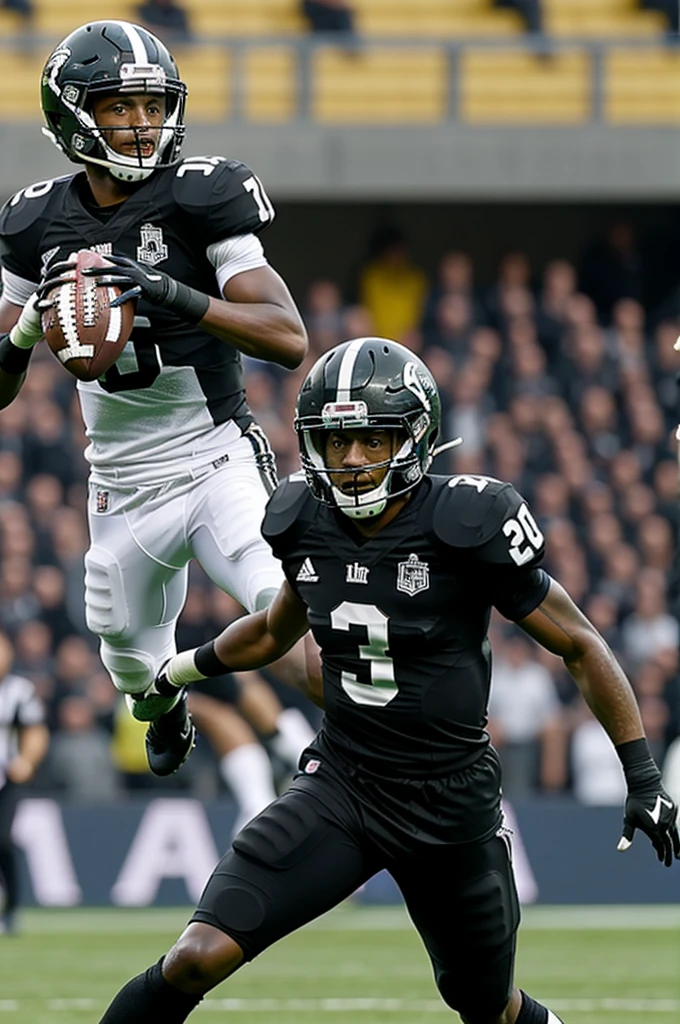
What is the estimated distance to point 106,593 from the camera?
7.09m

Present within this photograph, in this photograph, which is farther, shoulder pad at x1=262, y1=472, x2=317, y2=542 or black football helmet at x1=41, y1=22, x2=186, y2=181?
black football helmet at x1=41, y1=22, x2=186, y2=181

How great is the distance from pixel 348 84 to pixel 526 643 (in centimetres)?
545

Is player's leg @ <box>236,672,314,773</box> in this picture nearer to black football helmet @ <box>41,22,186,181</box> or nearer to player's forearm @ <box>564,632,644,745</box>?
black football helmet @ <box>41,22,186,181</box>

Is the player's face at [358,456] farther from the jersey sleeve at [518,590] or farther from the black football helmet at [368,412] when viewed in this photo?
the jersey sleeve at [518,590]

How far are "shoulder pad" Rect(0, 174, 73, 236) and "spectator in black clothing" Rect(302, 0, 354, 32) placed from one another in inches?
454

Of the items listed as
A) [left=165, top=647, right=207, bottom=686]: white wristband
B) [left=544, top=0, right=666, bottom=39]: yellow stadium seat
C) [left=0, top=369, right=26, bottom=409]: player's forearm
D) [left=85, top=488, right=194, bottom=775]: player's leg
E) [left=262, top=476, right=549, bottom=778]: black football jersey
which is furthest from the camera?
[left=544, top=0, right=666, bottom=39]: yellow stadium seat

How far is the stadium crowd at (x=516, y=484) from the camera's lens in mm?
14453

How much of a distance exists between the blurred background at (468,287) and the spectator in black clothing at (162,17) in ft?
0.06

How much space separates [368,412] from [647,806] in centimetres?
123

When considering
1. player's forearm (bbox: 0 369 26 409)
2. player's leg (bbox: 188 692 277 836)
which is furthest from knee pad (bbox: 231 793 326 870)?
player's leg (bbox: 188 692 277 836)

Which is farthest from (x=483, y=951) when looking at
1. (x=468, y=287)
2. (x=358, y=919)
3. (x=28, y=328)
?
(x=468, y=287)

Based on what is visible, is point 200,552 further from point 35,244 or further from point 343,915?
point 343,915

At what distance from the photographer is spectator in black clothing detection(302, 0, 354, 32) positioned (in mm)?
17922

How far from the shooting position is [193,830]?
13.8 metres
